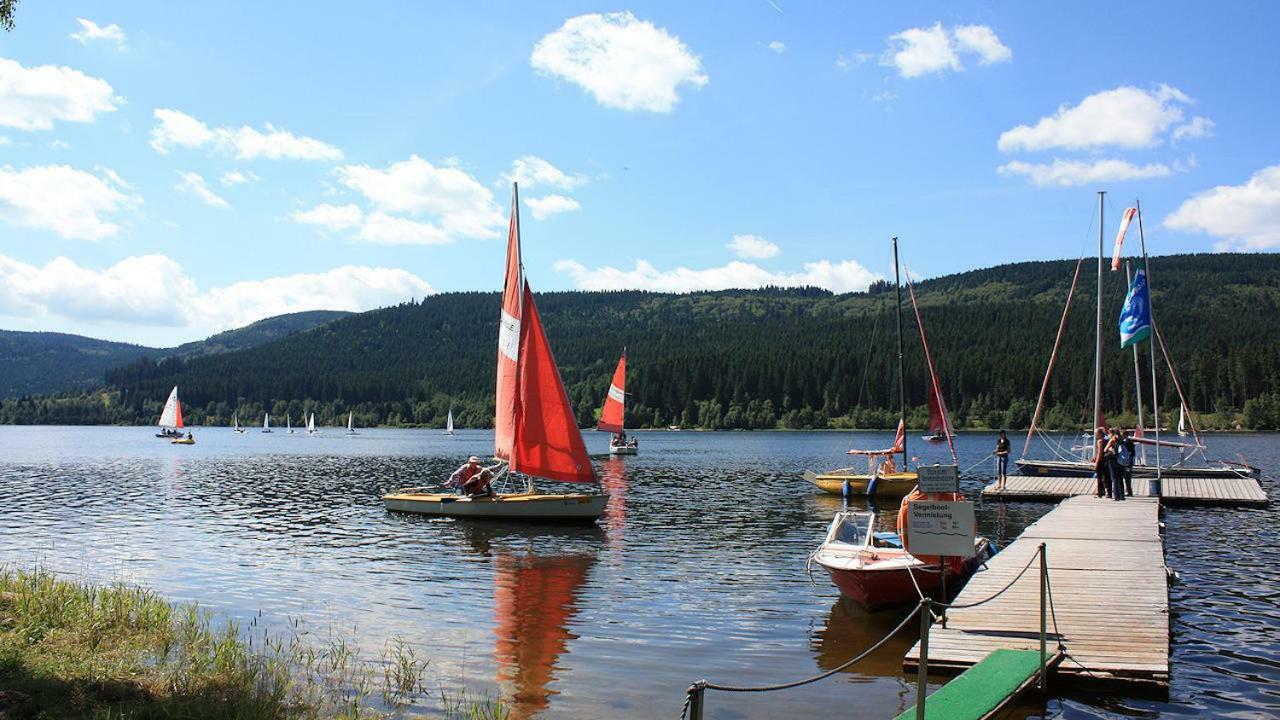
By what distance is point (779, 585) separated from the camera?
22734mm

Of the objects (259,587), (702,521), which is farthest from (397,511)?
(259,587)

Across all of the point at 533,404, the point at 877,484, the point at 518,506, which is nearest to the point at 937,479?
the point at 533,404

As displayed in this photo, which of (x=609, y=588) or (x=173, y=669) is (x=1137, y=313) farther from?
(x=173, y=669)

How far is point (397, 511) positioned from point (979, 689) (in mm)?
29968

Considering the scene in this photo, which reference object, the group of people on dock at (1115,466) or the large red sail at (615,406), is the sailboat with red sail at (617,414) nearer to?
the large red sail at (615,406)

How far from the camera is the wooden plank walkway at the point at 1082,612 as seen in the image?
1403cm

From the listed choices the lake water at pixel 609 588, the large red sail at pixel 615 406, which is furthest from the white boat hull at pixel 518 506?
the large red sail at pixel 615 406

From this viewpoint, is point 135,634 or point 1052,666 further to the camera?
point 135,634

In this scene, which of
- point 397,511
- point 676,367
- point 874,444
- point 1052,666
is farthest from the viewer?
point 676,367

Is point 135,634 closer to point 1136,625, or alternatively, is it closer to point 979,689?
point 979,689

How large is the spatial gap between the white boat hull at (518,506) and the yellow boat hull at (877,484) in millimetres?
14453

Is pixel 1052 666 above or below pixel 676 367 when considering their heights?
below

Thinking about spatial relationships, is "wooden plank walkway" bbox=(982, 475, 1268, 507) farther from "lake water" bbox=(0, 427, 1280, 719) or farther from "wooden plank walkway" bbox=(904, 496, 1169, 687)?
"wooden plank walkway" bbox=(904, 496, 1169, 687)

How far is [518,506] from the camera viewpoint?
34281 mm
